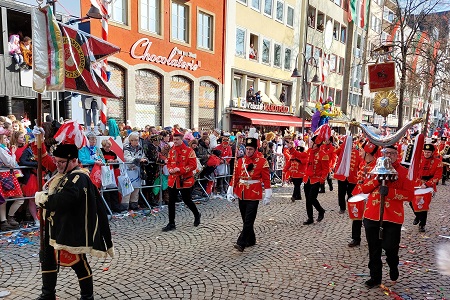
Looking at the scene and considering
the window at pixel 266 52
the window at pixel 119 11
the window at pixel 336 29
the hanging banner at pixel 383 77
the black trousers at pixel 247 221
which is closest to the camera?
the black trousers at pixel 247 221

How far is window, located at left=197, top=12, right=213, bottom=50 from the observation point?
1939 cm

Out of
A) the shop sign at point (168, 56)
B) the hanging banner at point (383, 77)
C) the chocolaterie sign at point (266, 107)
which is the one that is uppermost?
the shop sign at point (168, 56)

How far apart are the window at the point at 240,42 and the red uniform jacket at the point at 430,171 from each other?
16.5m

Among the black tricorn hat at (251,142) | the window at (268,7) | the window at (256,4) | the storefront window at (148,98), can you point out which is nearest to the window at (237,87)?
the window at (256,4)

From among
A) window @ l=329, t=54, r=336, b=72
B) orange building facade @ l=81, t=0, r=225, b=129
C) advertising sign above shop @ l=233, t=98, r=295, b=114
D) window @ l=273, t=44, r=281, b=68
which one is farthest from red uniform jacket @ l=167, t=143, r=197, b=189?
window @ l=329, t=54, r=336, b=72

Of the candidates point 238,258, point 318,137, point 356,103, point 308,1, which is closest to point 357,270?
point 238,258

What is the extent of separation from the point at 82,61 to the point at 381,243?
4697mm

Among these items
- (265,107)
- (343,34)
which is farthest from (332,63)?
(265,107)

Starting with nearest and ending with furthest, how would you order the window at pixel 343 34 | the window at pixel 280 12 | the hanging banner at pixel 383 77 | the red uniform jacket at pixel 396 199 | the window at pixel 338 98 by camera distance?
the red uniform jacket at pixel 396 199 → the hanging banner at pixel 383 77 → the window at pixel 280 12 → the window at pixel 343 34 → the window at pixel 338 98

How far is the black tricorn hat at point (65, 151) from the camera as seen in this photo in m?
3.51

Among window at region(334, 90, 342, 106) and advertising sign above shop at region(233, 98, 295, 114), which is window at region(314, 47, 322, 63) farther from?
window at region(334, 90, 342, 106)

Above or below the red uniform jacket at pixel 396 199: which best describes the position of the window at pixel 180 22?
above

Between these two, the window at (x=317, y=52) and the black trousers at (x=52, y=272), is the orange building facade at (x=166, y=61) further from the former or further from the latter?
the window at (x=317, y=52)

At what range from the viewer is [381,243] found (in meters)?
4.43
